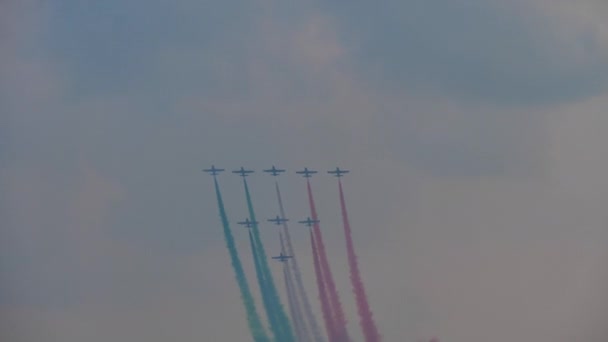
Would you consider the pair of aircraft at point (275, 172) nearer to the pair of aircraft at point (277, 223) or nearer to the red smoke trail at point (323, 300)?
the pair of aircraft at point (277, 223)

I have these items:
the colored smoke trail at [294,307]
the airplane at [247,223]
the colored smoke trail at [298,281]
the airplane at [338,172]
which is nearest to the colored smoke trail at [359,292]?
the airplane at [338,172]

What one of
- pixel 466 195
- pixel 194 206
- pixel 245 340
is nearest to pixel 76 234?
pixel 194 206

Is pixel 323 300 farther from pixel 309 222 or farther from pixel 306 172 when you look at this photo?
pixel 306 172

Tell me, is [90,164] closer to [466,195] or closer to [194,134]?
[194,134]

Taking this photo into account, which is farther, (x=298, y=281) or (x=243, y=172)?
(x=298, y=281)

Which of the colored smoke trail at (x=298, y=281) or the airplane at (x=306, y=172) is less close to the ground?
the airplane at (x=306, y=172)

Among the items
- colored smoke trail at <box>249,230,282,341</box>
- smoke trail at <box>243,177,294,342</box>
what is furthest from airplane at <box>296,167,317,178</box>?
colored smoke trail at <box>249,230,282,341</box>

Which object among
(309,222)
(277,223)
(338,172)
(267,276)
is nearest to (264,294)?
(267,276)
